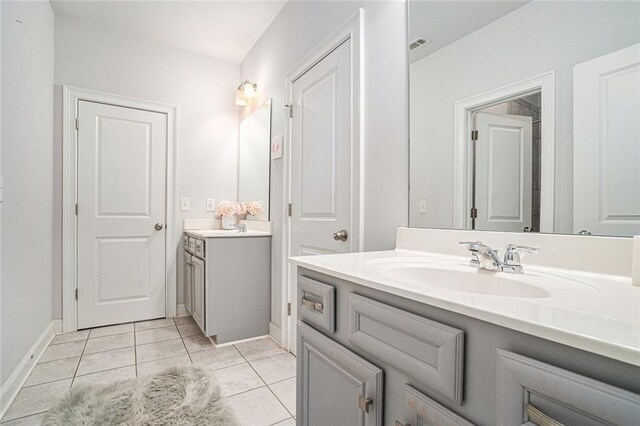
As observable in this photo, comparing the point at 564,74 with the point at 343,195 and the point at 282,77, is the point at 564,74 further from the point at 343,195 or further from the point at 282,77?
the point at 282,77

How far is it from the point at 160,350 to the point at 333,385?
1811mm

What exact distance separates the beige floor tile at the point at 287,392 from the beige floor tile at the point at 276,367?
0.16 feet

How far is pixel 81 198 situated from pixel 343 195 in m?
2.32

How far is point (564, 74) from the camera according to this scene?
897mm

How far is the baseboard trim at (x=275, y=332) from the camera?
2.30 metres

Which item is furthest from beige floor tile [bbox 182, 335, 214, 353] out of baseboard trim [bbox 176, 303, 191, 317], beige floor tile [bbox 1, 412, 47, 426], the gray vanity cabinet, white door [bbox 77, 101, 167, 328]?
the gray vanity cabinet

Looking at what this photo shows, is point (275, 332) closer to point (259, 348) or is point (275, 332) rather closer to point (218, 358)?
point (259, 348)

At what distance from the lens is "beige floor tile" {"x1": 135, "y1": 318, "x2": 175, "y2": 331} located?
2654 millimetres

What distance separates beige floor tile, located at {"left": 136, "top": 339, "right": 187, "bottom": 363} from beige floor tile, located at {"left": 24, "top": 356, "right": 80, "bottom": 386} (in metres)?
0.36

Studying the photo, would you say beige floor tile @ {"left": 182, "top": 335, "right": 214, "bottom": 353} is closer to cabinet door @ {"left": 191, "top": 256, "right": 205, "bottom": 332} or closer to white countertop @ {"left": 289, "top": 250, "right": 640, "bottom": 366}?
cabinet door @ {"left": 191, "top": 256, "right": 205, "bottom": 332}

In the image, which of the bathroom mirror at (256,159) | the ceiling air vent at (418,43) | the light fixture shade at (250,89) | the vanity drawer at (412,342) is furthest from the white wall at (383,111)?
the light fixture shade at (250,89)

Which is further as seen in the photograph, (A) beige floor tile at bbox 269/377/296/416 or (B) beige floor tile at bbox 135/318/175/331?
(B) beige floor tile at bbox 135/318/175/331

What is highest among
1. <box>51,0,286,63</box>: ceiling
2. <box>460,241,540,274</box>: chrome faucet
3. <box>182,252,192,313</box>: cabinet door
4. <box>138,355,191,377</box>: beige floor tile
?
<box>51,0,286,63</box>: ceiling

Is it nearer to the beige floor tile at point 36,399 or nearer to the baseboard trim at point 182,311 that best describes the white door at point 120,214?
the baseboard trim at point 182,311
